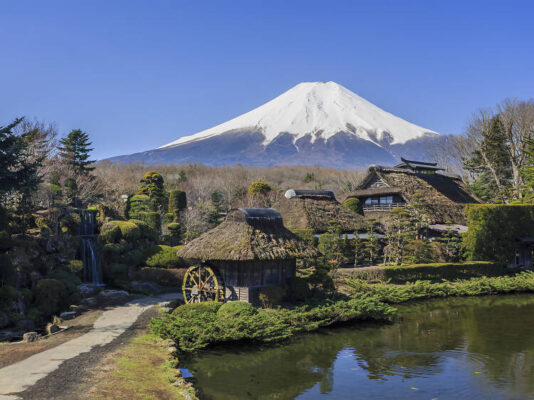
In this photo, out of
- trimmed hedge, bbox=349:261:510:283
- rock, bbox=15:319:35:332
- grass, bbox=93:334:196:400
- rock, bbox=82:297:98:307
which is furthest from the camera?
trimmed hedge, bbox=349:261:510:283

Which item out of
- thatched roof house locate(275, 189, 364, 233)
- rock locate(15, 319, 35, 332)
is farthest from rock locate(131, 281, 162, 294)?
thatched roof house locate(275, 189, 364, 233)

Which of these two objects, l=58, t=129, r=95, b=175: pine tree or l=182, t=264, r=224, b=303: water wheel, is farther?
l=58, t=129, r=95, b=175: pine tree

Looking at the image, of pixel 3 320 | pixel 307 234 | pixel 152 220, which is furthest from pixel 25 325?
pixel 307 234

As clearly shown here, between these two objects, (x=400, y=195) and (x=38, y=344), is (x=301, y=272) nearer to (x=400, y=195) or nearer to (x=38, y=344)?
(x=38, y=344)

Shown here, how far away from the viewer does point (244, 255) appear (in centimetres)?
1911

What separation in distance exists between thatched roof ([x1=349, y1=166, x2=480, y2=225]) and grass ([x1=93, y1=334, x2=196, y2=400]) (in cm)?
2862

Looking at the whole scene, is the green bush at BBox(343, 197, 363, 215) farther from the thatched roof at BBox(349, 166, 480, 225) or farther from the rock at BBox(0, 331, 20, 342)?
the rock at BBox(0, 331, 20, 342)

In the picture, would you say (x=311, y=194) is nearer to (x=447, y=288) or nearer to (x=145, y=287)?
(x=447, y=288)

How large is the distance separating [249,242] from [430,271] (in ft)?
49.0

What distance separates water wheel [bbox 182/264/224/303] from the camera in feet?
66.7

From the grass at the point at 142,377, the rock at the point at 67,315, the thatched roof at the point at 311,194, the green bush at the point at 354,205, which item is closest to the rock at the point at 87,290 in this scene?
the rock at the point at 67,315

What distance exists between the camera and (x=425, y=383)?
1280 cm

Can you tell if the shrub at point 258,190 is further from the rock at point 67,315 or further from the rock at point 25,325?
the rock at point 25,325

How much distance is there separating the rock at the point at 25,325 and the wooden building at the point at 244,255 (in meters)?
6.79
